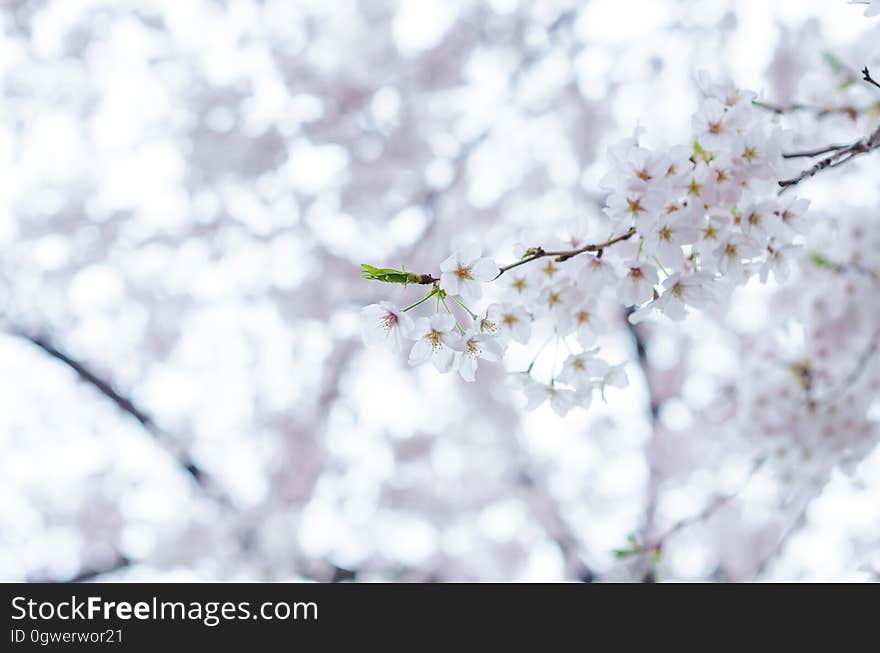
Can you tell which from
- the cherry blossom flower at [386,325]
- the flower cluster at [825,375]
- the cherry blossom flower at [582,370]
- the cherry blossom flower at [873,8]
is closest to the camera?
the cherry blossom flower at [873,8]

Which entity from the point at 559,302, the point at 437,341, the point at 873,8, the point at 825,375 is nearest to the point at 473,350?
the point at 437,341

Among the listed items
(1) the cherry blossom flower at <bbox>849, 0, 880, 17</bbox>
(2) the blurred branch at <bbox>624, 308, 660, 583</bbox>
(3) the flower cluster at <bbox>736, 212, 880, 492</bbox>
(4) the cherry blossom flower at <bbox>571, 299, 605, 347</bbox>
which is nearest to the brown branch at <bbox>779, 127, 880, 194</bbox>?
(1) the cherry blossom flower at <bbox>849, 0, 880, 17</bbox>

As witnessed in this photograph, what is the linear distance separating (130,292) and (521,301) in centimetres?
383

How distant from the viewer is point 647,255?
0.99 m

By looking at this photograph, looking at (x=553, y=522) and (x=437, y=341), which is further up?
(x=553, y=522)

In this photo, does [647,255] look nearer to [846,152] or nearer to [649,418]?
[846,152]

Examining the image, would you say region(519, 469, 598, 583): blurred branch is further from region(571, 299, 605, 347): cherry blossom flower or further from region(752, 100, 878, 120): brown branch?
region(571, 299, 605, 347): cherry blossom flower

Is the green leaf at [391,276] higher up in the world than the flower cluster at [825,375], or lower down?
lower down

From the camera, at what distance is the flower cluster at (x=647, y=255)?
3.10 feet

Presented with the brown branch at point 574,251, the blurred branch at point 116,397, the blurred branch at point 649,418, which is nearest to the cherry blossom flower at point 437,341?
the brown branch at point 574,251

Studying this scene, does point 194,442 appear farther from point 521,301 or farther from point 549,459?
point 521,301

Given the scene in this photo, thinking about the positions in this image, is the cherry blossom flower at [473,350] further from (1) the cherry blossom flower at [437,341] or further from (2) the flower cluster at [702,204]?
(2) the flower cluster at [702,204]

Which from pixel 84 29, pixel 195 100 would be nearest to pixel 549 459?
pixel 195 100

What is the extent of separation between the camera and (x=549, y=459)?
206 inches
